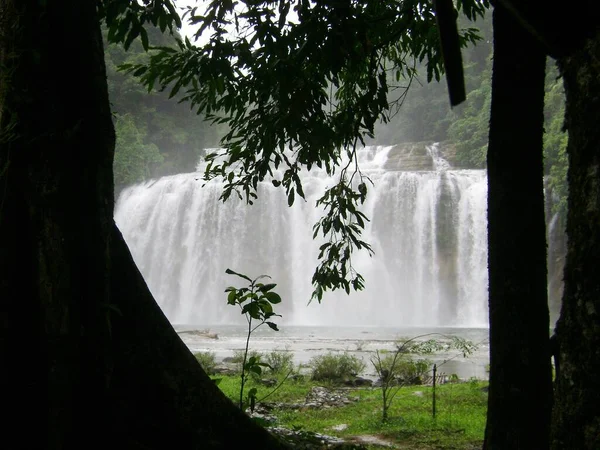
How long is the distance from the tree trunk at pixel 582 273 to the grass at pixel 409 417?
3414 mm

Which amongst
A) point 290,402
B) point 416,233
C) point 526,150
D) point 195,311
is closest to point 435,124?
point 416,233

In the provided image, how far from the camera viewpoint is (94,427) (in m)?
1.96

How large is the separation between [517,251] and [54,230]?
200 cm

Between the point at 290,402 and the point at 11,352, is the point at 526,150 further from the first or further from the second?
the point at 290,402

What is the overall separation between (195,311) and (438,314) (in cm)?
1165

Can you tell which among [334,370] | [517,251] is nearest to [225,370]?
[334,370]

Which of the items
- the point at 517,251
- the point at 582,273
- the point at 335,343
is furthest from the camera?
the point at 335,343

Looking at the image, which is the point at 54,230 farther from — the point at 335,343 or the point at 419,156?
the point at 419,156

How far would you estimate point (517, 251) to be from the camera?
2.77 metres

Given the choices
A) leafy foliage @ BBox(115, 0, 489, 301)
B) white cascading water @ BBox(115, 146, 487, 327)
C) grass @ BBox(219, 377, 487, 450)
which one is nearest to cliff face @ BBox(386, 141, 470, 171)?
white cascading water @ BBox(115, 146, 487, 327)

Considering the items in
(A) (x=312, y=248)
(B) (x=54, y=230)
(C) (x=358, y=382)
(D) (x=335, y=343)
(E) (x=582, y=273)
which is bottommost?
(D) (x=335, y=343)

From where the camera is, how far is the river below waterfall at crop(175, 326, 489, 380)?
12750 millimetres

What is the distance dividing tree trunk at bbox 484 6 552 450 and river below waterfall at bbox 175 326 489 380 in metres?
8.30

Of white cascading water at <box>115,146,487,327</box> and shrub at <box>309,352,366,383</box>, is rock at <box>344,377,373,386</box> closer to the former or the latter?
shrub at <box>309,352,366,383</box>
